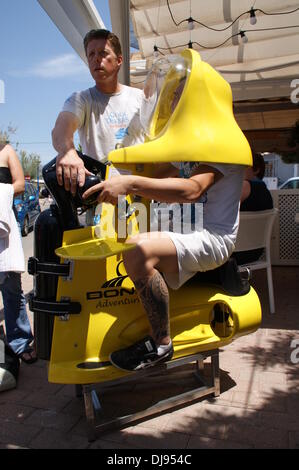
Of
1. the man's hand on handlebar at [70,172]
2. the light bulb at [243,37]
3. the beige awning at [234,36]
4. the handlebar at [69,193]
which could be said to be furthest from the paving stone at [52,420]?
the light bulb at [243,37]

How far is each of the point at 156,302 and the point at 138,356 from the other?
0.28 metres

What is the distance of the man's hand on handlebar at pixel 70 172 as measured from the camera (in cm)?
168

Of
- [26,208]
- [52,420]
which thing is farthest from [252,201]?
[26,208]

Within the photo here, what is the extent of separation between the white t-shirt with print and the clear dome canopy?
0.30 ft

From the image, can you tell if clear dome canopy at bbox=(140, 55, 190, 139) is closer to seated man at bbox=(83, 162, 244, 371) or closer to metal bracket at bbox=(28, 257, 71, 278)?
seated man at bbox=(83, 162, 244, 371)

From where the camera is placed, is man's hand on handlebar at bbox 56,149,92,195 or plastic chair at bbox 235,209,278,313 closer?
man's hand on handlebar at bbox 56,149,92,195

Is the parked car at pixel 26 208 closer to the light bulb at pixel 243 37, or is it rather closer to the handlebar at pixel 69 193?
the light bulb at pixel 243 37

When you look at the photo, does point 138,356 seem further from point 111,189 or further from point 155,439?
point 111,189

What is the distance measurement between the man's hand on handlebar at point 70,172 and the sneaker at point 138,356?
80cm

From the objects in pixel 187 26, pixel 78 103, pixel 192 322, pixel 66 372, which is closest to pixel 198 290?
pixel 192 322

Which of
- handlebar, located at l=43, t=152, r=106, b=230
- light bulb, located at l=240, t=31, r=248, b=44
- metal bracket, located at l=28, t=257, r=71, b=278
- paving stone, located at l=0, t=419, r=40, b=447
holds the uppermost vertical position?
light bulb, located at l=240, t=31, r=248, b=44

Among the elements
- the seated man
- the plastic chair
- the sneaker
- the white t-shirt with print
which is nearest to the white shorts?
the seated man

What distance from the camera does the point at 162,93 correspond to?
1990 mm

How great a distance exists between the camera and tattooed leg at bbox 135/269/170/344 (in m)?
1.79
